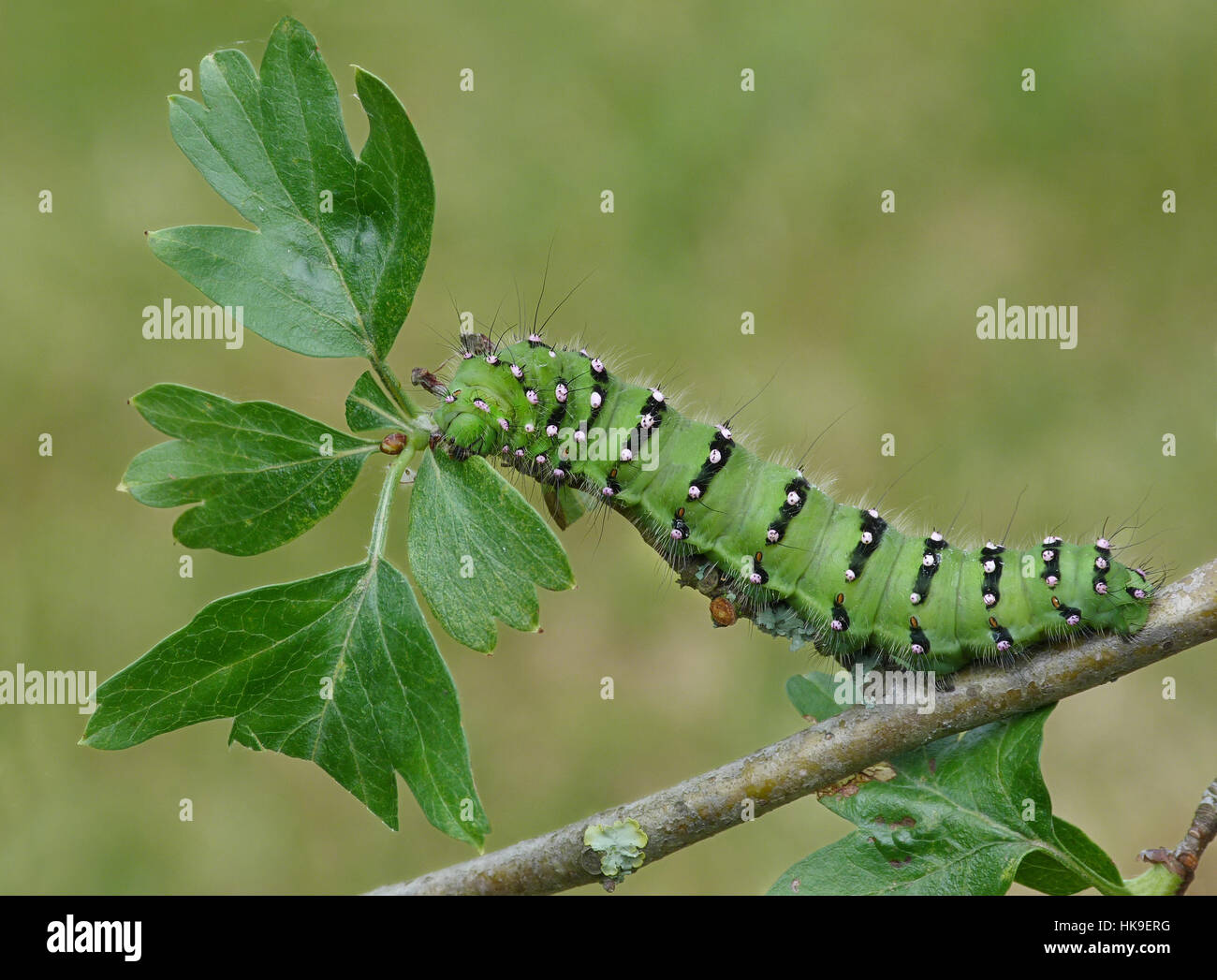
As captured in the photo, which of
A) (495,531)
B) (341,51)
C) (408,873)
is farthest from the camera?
(341,51)

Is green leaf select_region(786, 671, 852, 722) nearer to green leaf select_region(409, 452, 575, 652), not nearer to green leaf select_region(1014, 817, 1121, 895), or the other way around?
green leaf select_region(1014, 817, 1121, 895)

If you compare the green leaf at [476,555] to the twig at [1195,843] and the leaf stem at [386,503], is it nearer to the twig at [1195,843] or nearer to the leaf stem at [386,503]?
the leaf stem at [386,503]

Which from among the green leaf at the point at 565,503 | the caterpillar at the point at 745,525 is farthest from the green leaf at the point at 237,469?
the green leaf at the point at 565,503

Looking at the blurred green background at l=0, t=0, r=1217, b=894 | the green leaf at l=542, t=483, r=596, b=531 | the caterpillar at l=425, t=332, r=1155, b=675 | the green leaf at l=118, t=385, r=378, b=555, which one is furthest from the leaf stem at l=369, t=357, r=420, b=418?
the blurred green background at l=0, t=0, r=1217, b=894

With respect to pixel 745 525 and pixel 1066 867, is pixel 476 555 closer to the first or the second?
pixel 745 525

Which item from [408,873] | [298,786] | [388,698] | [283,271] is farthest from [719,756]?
[283,271]

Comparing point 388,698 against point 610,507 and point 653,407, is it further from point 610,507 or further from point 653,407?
point 653,407

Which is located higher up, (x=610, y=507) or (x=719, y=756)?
(x=610, y=507)

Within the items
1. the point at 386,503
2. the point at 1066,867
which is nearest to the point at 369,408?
the point at 386,503
